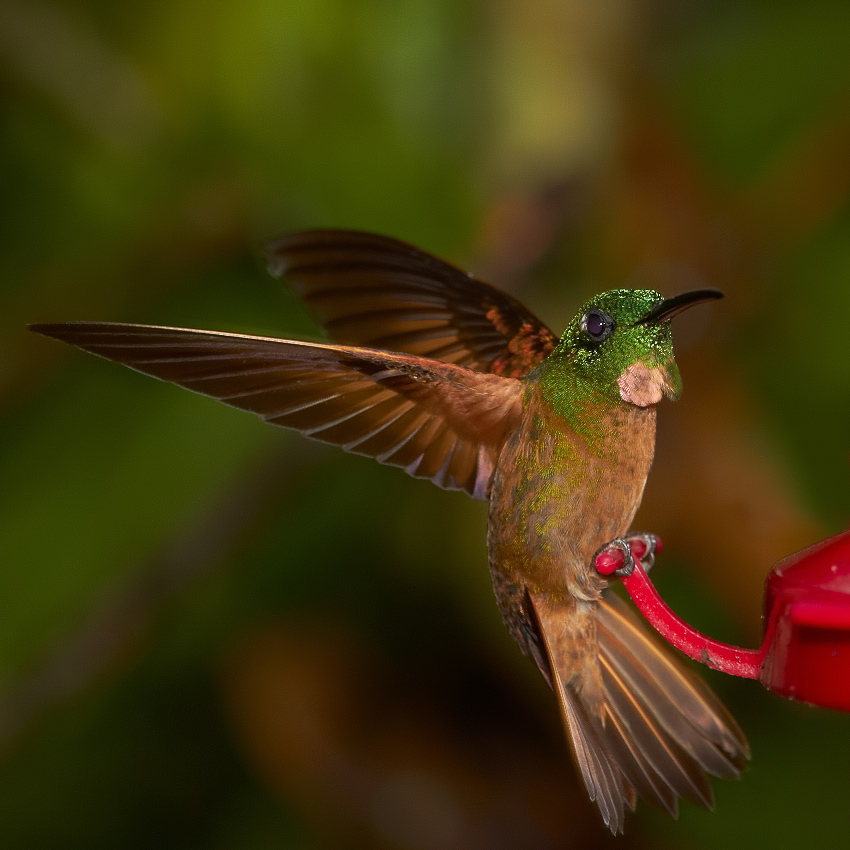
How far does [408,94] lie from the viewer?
134 inches

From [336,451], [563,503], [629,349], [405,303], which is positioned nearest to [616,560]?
[563,503]

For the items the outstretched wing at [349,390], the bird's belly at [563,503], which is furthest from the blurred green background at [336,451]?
the bird's belly at [563,503]

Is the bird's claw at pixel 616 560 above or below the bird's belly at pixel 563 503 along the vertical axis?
below

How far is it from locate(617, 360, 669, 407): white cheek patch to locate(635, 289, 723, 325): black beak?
64 mm

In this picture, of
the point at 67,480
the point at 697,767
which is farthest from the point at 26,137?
the point at 697,767

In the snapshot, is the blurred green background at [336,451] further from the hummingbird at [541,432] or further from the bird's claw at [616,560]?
the bird's claw at [616,560]

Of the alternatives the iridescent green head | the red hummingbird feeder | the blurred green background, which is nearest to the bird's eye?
the iridescent green head

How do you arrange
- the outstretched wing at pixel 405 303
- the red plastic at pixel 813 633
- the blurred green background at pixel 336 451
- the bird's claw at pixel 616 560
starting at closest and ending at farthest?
the red plastic at pixel 813 633 < the bird's claw at pixel 616 560 < the outstretched wing at pixel 405 303 < the blurred green background at pixel 336 451

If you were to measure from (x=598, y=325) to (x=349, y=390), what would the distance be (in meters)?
0.40

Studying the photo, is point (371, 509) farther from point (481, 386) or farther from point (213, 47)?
point (481, 386)

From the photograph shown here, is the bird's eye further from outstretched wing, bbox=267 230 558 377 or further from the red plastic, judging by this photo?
the red plastic

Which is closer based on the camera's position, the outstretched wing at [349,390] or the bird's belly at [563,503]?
the outstretched wing at [349,390]

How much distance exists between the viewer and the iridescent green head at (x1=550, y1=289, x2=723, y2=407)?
1646 mm

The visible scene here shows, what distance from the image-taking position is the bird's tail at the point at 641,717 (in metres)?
1.76
